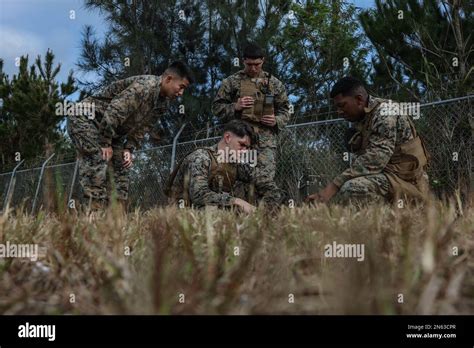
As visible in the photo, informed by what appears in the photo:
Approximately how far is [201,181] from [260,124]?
63.1 inches

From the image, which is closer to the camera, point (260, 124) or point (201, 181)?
point (201, 181)

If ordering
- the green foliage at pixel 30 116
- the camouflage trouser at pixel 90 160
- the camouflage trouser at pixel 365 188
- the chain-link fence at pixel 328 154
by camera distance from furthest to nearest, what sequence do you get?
the green foliage at pixel 30 116, the chain-link fence at pixel 328 154, the camouflage trouser at pixel 90 160, the camouflage trouser at pixel 365 188

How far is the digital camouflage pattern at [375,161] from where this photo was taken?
395 cm

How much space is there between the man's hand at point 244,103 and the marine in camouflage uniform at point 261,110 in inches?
2.5

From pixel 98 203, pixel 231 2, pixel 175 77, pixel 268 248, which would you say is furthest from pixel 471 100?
pixel 231 2

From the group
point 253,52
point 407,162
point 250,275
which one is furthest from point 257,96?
point 250,275

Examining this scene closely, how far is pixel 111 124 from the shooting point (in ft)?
15.3

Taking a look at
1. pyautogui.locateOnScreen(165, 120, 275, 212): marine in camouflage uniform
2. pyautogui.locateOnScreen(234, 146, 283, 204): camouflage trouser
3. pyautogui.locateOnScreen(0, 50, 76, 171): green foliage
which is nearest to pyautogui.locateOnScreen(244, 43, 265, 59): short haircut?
pyautogui.locateOnScreen(234, 146, 283, 204): camouflage trouser

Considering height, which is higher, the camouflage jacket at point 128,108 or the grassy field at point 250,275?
the camouflage jacket at point 128,108

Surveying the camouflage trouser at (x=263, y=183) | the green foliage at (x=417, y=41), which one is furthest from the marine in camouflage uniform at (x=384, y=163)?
the green foliage at (x=417, y=41)

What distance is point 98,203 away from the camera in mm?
4824

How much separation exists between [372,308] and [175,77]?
3.91 metres

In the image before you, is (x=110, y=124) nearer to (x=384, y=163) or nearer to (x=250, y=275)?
(x=384, y=163)

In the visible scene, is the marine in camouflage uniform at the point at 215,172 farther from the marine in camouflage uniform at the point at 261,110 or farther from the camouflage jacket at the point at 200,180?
the marine in camouflage uniform at the point at 261,110
